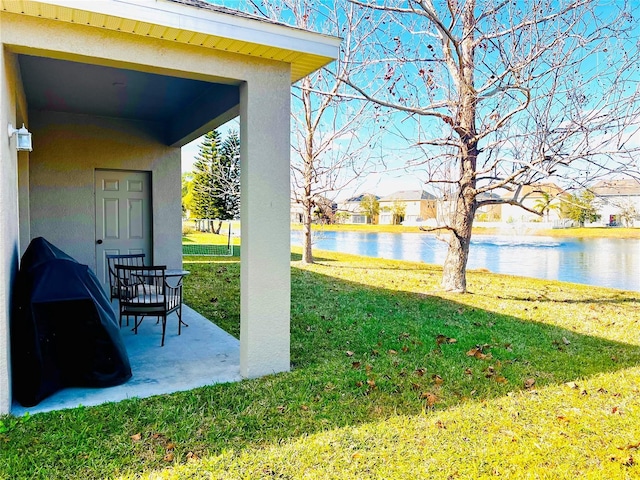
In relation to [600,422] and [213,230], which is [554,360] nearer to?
[600,422]

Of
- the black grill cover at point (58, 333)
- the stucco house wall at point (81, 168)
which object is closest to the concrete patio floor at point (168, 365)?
the black grill cover at point (58, 333)

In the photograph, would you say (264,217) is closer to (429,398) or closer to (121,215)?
(429,398)

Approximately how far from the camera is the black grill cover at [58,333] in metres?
3.38

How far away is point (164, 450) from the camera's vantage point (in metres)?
2.83

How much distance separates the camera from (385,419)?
334 cm

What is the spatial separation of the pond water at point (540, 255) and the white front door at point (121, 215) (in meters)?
7.00

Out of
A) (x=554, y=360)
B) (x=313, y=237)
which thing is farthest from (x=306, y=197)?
(x=554, y=360)

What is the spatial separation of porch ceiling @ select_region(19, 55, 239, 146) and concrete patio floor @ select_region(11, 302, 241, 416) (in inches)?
102

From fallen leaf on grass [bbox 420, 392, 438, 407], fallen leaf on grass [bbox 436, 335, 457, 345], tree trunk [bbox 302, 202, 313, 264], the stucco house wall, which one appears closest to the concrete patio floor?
fallen leaf on grass [bbox 420, 392, 438, 407]

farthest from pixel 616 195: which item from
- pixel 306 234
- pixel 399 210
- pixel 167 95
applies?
pixel 399 210

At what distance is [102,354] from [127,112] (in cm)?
418

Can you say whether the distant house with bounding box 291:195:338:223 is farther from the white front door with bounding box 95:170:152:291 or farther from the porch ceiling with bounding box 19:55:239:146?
the porch ceiling with bounding box 19:55:239:146

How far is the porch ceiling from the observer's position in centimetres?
462

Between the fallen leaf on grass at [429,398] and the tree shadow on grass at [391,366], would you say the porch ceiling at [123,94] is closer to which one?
the tree shadow on grass at [391,366]
